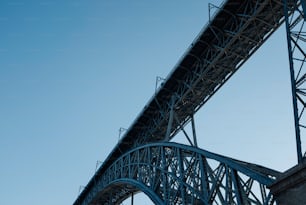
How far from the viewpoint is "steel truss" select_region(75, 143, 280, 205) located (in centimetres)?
1455

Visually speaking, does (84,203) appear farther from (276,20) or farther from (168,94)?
→ (276,20)

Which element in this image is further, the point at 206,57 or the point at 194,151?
the point at 206,57

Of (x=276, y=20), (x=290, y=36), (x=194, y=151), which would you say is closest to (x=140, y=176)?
(x=194, y=151)

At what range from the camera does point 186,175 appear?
19.1 metres

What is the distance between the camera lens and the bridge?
14.7m

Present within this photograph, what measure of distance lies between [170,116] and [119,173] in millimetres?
8804

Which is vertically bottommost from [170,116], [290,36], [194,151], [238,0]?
[194,151]

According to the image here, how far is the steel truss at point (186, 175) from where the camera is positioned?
14.5 metres

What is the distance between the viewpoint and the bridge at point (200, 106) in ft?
48.3

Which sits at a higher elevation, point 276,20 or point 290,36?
point 276,20

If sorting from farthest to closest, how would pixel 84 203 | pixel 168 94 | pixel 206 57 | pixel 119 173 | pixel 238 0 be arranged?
pixel 84 203 < pixel 119 173 < pixel 168 94 < pixel 206 57 < pixel 238 0

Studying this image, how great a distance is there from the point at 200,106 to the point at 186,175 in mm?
5156

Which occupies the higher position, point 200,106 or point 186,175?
point 200,106

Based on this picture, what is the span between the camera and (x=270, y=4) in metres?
17.6
